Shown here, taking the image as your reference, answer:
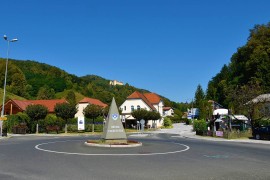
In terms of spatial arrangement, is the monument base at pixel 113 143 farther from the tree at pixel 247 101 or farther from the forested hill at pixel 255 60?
the forested hill at pixel 255 60

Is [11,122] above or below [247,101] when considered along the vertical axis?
below

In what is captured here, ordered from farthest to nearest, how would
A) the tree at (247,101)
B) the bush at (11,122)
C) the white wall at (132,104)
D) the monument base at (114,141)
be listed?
the white wall at (132,104) < the bush at (11,122) < the tree at (247,101) < the monument base at (114,141)

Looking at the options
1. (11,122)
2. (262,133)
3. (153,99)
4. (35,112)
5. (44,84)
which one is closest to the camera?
(262,133)

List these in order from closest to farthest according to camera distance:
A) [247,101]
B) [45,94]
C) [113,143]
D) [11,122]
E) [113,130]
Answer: [113,143]
[113,130]
[247,101]
[11,122]
[45,94]

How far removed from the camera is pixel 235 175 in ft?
36.8

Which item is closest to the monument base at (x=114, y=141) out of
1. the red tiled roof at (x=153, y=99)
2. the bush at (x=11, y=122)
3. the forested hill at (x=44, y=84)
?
the bush at (x=11, y=122)

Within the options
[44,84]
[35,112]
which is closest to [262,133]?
[35,112]

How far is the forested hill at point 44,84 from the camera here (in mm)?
119938

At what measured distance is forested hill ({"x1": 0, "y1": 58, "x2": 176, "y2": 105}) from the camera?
119938mm

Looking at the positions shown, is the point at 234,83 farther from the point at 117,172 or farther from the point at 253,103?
the point at 117,172

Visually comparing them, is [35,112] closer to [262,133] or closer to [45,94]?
[262,133]

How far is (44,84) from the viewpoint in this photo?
137 m

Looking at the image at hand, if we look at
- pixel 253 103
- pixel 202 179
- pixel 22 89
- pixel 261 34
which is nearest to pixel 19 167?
pixel 202 179

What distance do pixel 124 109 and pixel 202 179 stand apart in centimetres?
7494
